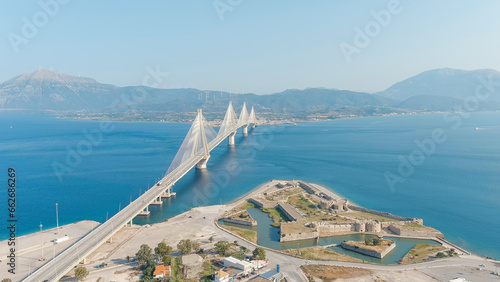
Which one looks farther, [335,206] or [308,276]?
[335,206]

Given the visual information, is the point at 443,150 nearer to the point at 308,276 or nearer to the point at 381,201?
the point at 381,201

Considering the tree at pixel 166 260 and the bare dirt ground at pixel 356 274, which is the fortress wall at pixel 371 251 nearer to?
the bare dirt ground at pixel 356 274

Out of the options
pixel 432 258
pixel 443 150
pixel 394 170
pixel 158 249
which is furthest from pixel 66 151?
pixel 443 150

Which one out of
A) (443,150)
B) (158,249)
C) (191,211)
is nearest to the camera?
(158,249)

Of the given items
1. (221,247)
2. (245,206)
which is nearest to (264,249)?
(221,247)

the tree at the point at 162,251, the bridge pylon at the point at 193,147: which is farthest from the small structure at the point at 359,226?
the bridge pylon at the point at 193,147
